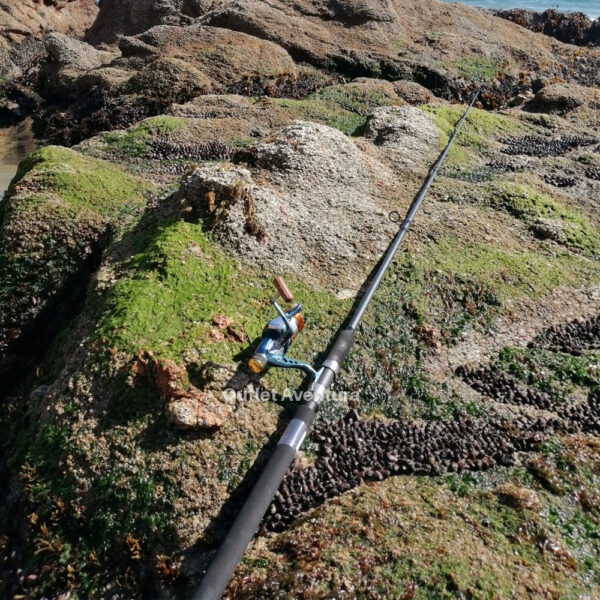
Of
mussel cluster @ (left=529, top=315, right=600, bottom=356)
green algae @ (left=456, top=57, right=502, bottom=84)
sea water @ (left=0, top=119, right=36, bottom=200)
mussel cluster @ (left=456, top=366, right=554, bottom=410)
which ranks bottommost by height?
sea water @ (left=0, top=119, right=36, bottom=200)

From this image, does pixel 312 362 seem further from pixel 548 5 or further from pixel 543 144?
pixel 548 5

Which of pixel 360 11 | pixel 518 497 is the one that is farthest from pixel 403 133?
pixel 360 11

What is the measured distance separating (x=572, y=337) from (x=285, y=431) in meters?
4.70

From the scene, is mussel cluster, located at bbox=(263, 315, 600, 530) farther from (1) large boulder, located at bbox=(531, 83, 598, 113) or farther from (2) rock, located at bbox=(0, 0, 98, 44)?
(2) rock, located at bbox=(0, 0, 98, 44)

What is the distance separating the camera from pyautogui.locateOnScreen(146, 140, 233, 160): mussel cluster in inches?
428

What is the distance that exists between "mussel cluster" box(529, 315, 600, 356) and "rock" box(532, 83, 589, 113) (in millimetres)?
11341

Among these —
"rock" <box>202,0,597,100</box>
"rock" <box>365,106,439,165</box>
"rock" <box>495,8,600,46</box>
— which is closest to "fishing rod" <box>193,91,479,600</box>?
"rock" <box>365,106,439,165</box>

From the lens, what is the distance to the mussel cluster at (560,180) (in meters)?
10.1

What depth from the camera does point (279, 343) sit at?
5.17 m

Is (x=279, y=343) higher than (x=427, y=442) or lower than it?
higher

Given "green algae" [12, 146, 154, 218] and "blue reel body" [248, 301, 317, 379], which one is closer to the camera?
"blue reel body" [248, 301, 317, 379]

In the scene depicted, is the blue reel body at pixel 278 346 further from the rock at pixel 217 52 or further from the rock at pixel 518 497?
the rock at pixel 217 52

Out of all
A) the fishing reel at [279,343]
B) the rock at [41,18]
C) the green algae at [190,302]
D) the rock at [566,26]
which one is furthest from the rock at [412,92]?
the rock at [41,18]

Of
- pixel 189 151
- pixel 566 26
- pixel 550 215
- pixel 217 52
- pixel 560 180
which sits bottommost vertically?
pixel 189 151
